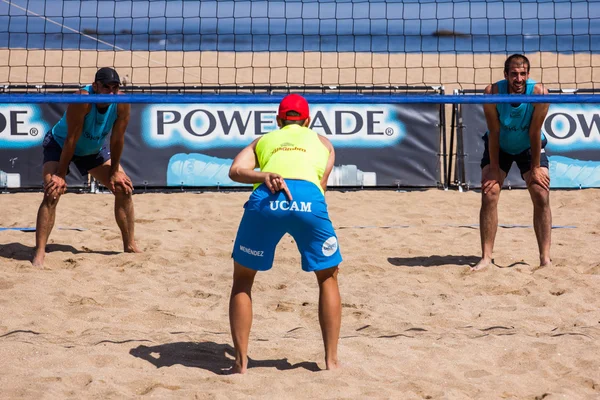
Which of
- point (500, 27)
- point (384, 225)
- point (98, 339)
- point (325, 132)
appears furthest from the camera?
point (500, 27)

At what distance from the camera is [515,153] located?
223 inches

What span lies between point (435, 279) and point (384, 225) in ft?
6.49

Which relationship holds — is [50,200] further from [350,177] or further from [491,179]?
[350,177]

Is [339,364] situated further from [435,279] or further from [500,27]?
[500,27]

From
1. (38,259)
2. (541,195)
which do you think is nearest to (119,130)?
(38,259)

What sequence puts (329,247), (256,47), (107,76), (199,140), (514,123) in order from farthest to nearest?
1. (256,47)
2. (199,140)
3. (514,123)
4. (107,76)
5. (329,247)

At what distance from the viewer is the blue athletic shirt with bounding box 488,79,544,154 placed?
17.7ft

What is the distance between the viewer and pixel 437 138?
9.11m

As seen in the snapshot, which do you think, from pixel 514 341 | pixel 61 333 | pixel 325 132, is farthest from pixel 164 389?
pixel 325 132

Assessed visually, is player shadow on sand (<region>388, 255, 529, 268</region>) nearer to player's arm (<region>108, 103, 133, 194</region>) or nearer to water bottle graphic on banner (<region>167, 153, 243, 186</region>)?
player's arm (<region>108, 103, 133, 194</region>)

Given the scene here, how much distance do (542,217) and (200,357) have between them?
2.73m

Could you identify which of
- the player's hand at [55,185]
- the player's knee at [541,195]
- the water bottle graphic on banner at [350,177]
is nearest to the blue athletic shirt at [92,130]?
the player's hand at [55,185]

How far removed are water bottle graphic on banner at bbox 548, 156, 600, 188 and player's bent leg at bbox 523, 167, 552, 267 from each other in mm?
3527

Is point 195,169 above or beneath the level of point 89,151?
above
